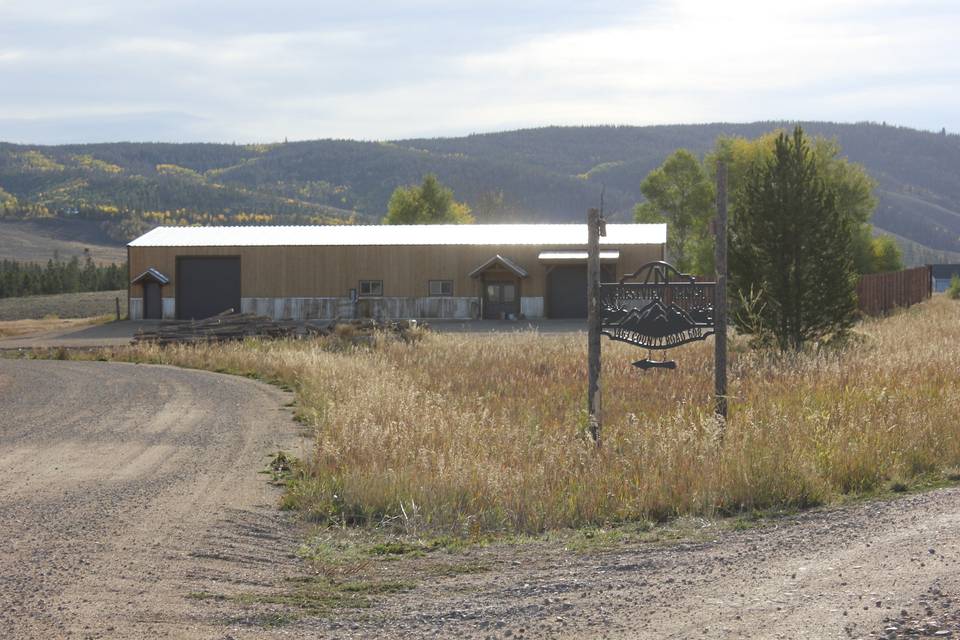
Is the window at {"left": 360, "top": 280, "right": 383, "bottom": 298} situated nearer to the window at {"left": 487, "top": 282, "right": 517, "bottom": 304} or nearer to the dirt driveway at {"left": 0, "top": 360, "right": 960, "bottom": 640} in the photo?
the window at {"left": 487, "top": 282, "right": 517, "bottom": 304}

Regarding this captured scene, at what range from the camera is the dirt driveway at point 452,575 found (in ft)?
21.2

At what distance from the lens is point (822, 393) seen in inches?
601

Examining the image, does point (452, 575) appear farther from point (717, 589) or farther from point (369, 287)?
point (369, 287)

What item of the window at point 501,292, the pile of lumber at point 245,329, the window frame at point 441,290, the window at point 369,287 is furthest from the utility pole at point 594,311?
the window at point 369,287

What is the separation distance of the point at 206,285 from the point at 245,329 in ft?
57.2

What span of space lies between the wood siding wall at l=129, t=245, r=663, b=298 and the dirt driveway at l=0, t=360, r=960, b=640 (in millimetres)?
40769

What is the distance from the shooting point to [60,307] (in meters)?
70.1

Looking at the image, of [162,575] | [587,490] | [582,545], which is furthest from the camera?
[587,490]

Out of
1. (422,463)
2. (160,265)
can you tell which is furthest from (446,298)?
(422,463)

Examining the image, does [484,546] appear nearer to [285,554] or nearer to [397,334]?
[285,554]

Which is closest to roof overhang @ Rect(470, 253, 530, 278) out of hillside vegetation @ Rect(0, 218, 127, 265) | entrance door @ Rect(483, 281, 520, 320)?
entrance door @ Rect(483, 281, 520, 320)

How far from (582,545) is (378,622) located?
99.7 inches

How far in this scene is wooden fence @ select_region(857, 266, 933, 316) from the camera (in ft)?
147

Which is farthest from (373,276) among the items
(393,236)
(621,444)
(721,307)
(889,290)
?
(621,444)
